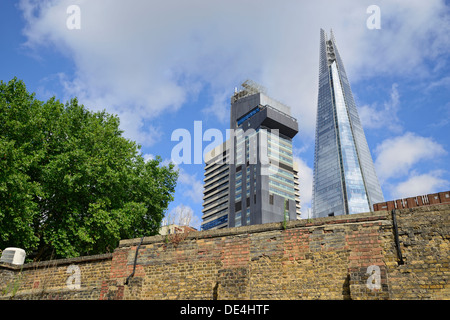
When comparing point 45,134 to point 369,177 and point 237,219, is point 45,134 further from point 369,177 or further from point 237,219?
point 369,177

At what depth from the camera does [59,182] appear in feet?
57.4

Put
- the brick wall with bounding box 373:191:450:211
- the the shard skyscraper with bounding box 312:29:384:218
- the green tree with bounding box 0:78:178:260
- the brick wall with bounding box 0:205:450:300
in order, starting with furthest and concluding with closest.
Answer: the the shard skyscraper with bounding box 312:29:384:218, the green tree with bounding box 0:78:178:260, the brick wall with bounding box 373:191:450:211, the brick wall with bounding box 0:205:450:300

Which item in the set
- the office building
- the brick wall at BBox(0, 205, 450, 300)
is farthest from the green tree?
the office building

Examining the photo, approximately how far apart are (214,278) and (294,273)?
2359 millimetres

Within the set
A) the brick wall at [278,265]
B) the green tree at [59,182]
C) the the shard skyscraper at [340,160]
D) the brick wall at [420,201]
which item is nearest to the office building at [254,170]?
the the shard skyscraper at [340,160]

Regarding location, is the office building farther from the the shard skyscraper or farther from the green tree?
the green tree

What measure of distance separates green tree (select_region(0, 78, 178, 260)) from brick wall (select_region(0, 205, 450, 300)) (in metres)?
3.78

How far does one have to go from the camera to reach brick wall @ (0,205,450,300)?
337 inches

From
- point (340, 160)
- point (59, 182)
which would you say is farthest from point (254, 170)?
point (59, 182)

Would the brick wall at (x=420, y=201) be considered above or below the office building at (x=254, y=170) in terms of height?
below

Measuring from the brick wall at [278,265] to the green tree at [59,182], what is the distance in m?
3.78

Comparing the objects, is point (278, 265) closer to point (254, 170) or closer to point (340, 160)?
point (254, 170)

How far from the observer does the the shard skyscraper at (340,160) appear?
135000mm

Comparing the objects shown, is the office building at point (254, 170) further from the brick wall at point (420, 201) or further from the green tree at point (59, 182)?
the brick wall at point (420, 201)
